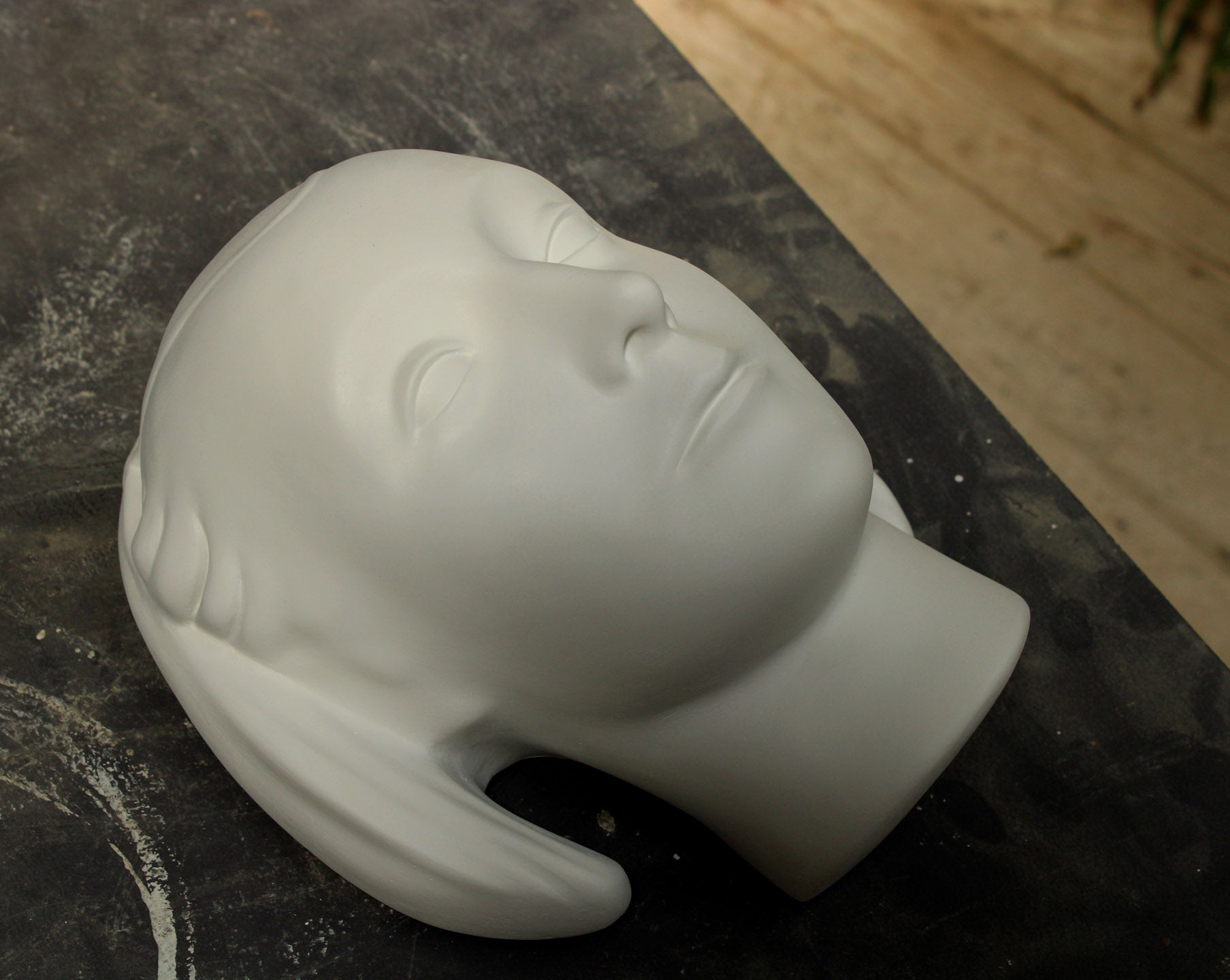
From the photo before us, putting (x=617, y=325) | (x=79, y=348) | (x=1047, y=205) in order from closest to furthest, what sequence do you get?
(x=617, y=325), (x=79, y=348), (x=1047, y=205)

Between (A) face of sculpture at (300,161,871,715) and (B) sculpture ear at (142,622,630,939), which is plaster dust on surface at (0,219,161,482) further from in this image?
(A) face of sculpture at (300,161,871,715)

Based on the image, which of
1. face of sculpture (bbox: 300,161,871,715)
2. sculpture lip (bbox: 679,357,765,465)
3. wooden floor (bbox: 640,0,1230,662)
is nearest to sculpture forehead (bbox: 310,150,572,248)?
face of sculpture (bbox: 300,161,871,715)

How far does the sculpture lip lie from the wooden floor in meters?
1.82

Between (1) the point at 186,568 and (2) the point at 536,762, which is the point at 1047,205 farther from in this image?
(1) the point at 186,568

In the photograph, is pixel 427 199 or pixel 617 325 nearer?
pixel 617 325

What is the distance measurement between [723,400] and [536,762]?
0.81 metres

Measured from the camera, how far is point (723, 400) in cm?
128

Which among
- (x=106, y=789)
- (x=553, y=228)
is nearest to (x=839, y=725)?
(x=553, y=228)

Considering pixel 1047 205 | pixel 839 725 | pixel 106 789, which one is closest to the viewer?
pixel 839 725

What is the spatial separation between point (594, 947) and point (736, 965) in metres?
0.22

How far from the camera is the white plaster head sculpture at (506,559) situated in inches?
48.6

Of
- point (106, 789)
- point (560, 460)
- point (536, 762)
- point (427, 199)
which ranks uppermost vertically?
point (427, 199)

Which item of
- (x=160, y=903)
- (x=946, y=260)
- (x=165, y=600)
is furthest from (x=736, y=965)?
(x=946, y=260)

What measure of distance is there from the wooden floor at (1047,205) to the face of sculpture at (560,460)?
1.79m
